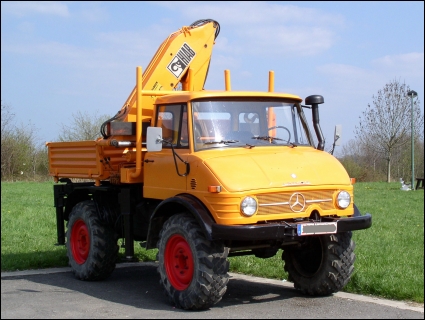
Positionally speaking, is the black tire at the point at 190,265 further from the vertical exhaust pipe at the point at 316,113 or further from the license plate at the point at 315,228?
the vertical exhaust pipe at the point at 316,113

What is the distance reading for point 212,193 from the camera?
716 centimetres

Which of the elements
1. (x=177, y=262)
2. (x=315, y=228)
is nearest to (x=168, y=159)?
(x=177, y=262)

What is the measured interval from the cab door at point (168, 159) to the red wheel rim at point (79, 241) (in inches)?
73.9

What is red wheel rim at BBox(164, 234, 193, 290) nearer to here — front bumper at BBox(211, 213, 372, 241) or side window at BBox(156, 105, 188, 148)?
front bumper at BBox(211, 213, 372, 241)

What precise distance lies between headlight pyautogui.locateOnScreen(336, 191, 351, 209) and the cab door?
1.86m

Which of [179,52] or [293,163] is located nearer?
[293,163]

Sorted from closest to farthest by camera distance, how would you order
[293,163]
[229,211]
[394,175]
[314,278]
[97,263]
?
[229,211], [293,163], [314,278], [97,263], [394,175]

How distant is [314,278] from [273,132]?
6.45ft

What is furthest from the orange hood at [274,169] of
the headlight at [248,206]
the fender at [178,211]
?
the fender at [178,211]

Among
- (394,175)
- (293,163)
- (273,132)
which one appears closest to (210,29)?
(273,132)

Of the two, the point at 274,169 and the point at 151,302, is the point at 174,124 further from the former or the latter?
the point at 151,302

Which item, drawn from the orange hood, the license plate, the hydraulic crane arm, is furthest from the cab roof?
the license plate

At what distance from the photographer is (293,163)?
301 inches

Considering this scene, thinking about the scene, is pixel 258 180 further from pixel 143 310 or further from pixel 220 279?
pixel 143 310
